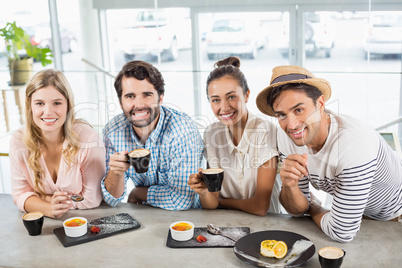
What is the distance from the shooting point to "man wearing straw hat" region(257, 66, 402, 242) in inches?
70.7

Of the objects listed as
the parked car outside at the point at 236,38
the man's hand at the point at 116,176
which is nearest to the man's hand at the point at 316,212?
the man's hand at the point at 116,176

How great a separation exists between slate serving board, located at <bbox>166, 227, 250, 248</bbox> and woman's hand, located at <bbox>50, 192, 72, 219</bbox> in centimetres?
54

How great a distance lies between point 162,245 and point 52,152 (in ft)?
2.73

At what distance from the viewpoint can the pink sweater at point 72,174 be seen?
2271 mm

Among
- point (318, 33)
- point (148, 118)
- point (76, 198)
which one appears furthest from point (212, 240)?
point (318, 33)

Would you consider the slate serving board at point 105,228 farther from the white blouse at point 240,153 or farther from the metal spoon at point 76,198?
the white blouse at point 240,153

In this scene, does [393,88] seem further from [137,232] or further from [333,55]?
[137,232]

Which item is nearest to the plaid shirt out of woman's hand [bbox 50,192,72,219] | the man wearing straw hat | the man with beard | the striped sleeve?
the man with beard

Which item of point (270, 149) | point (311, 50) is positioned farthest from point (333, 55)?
point (270, 149)

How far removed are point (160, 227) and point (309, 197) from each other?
0.71 meters

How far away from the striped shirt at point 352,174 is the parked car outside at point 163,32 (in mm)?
3733

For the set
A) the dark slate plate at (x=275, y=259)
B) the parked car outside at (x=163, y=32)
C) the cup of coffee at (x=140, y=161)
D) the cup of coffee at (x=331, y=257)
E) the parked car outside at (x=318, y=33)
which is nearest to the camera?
the cup of coffee at (x=331, y=257)

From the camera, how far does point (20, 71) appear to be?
6062 mm

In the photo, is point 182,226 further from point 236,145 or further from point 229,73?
point 229,73
